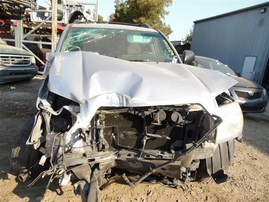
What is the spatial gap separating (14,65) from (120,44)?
5318 mm

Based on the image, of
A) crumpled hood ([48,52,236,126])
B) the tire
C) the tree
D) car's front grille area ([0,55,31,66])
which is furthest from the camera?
the tree

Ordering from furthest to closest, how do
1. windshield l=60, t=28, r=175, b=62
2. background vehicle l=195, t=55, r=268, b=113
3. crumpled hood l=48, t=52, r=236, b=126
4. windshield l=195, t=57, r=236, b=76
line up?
windshield l=195, t=57, r=236, b=76
background vehicle l=195, t=55, r=268, b=113
windshield l=60, t=28, r=175, b=62
crumpled hood l=48, t=52, r=236, b=126

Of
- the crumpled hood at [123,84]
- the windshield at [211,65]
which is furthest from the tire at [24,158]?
the windshield at [211,65]

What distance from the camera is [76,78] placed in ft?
8.07

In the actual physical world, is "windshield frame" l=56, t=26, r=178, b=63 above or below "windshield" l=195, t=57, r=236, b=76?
above

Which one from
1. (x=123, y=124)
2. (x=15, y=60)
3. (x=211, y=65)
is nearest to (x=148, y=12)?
Answer: (x=211, y=65)

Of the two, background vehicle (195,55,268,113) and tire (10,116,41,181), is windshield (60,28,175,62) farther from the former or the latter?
background vehicle (195,55,268,113)

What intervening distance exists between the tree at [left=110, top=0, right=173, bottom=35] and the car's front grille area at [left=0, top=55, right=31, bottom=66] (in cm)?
1785

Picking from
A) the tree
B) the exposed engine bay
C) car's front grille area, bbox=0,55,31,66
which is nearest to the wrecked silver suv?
the exposed engine bay

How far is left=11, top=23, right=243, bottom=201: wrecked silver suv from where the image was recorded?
2.29 metres

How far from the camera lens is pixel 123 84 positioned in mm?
2414

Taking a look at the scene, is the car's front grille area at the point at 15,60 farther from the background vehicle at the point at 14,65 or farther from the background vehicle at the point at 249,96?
the background vehicle at the point at 249,96

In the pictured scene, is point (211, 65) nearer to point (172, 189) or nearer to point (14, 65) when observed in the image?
point (172, 189)

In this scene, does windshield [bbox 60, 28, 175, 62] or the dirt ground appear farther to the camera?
windshield [bbox 60, 28, 175, 62]
